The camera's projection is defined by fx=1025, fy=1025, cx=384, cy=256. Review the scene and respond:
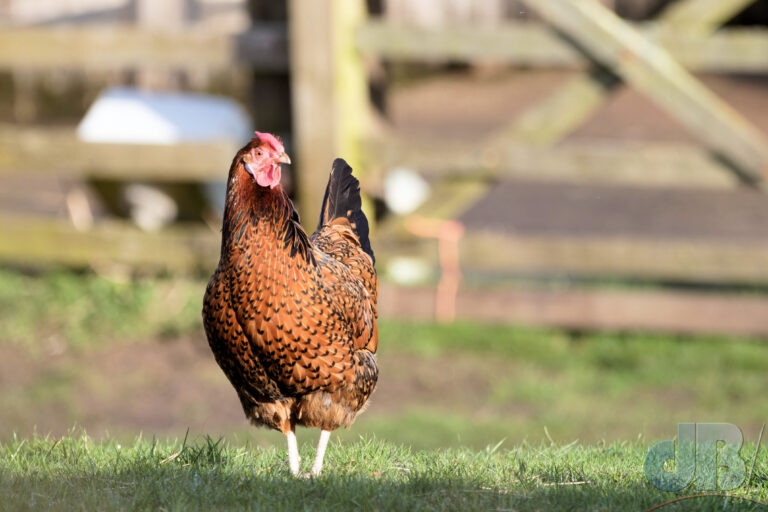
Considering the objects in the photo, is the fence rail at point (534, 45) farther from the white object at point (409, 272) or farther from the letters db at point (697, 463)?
the letters db at point (697, 463)

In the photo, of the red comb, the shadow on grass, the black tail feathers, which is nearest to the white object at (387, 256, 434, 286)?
the black tail feathers

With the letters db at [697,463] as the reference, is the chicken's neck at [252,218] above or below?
above

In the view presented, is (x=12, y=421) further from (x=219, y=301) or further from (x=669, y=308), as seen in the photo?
(x=669, y=308)

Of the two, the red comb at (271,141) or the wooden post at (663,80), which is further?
the wooden post at (663,80)

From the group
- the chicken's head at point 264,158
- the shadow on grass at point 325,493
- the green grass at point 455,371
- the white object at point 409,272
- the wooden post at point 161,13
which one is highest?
the wooden post at point 161,13

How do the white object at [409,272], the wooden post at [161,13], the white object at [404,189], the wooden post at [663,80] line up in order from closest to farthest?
the wooden post at [663,80], the white object at [409,272], the white object at [404,189], the wooden post at [161,13]

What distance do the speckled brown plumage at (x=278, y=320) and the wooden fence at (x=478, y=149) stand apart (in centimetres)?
313

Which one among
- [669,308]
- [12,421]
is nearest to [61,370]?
[12,421]

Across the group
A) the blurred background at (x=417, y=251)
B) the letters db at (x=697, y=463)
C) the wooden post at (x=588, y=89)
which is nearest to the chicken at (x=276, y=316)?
the letters db at (x=697, y=463)

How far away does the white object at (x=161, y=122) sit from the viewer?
314 inches

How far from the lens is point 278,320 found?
3.18 m

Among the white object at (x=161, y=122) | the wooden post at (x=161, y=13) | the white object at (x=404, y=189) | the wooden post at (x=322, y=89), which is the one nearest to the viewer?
the wooden post at (x=322, y=89)

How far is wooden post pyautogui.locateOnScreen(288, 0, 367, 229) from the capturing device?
6.43m

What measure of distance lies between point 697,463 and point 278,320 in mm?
1411
